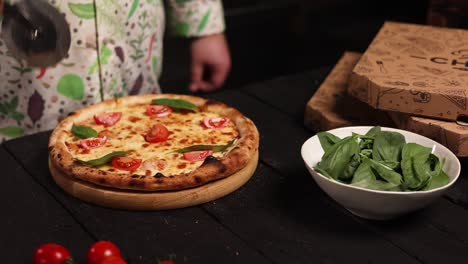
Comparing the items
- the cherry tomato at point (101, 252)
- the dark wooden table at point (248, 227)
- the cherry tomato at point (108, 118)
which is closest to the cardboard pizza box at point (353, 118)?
the dark wooden table at point (248, 227)

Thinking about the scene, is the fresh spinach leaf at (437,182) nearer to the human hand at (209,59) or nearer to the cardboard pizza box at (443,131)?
the cardboard pizza box at (443,131)

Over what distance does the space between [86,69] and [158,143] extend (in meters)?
0.41

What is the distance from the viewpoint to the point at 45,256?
109 centimetres

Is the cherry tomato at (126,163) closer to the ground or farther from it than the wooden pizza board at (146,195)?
farther from it

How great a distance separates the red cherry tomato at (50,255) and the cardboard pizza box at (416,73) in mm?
737

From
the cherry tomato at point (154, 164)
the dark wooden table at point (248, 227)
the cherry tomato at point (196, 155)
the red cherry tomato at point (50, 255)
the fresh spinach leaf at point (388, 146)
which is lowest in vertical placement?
the dark wooden table at point (248, 227)

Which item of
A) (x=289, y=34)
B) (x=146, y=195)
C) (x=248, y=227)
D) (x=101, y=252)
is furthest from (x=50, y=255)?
(x=289, y=34)

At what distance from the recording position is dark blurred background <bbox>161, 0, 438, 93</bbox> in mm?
3586

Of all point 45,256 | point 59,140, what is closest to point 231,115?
point 59,140

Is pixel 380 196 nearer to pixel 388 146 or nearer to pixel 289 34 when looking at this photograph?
pixel 388 146

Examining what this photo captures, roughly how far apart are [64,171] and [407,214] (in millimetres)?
662

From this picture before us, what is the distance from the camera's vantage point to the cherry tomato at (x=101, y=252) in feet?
3.57

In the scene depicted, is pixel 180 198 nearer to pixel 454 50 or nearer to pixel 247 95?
pixel 247 95

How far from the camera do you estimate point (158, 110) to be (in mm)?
1604
